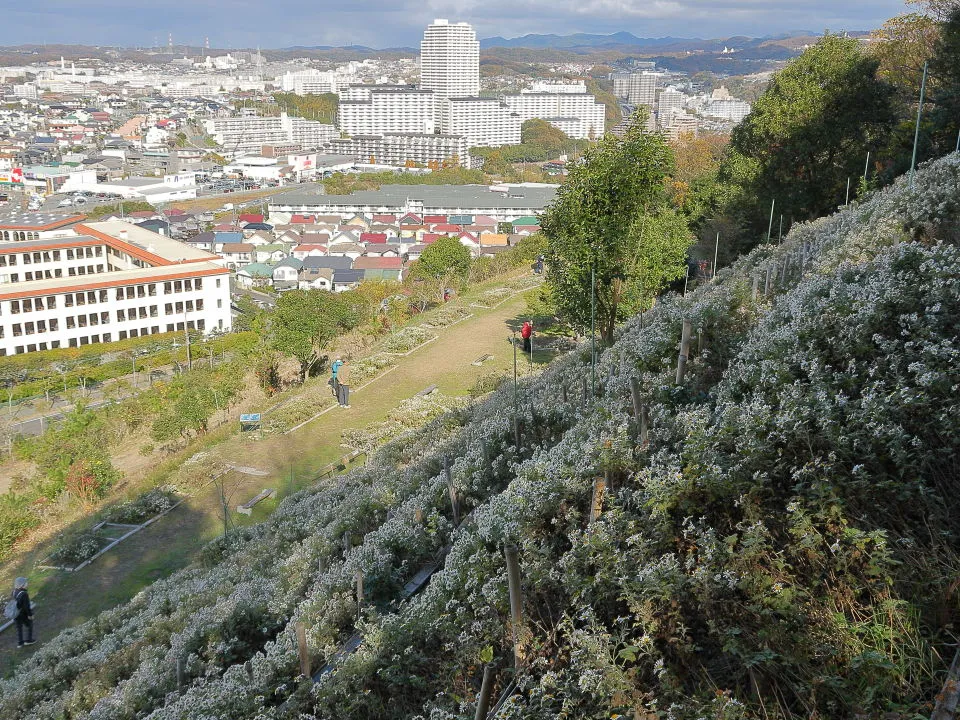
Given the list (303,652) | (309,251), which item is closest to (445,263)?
(303,652)

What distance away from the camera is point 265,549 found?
6215 mm

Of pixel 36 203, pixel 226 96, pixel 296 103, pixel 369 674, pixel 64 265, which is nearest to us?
pixel 369 674

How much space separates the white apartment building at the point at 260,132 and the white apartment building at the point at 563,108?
33.2 meters

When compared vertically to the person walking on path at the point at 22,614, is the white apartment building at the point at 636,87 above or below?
above

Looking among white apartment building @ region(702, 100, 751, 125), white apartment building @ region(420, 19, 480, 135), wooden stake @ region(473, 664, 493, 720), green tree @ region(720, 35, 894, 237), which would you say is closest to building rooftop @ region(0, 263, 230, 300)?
green tree @ region(720, 35, 894, 237)

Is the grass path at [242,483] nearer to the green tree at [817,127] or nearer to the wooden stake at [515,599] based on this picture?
the wooden stake at [515,599]

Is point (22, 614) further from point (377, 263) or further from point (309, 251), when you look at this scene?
point (309, 251)

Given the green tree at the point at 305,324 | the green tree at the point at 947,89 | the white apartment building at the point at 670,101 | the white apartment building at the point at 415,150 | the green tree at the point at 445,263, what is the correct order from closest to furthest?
the green tree at the point at 947,89, the green tree at the point at 305,324, the green tree at the point at 445,263, the white apartment building at the point at 415,150, the white apartment building at the point at 670,101

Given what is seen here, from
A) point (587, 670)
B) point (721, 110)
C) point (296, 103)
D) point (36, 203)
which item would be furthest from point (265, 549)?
point (721, 110)

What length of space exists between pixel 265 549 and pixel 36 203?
69.3m

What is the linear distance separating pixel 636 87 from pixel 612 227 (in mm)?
173237

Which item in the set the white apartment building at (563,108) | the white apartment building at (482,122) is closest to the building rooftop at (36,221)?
the white apartment building at (482,122)

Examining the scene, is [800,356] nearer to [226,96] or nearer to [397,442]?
[397,442]

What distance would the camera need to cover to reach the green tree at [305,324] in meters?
14.0
